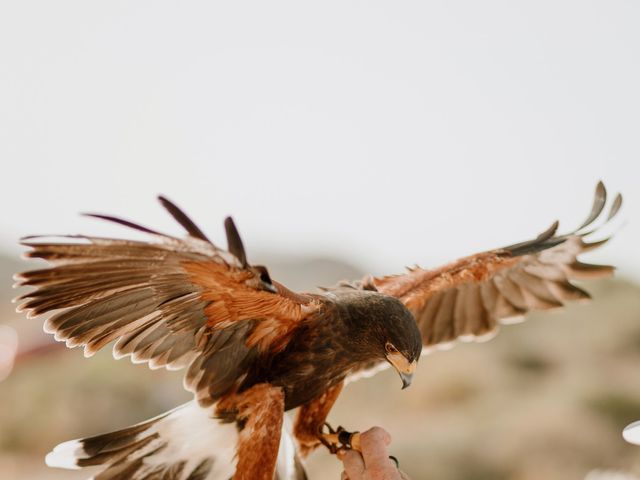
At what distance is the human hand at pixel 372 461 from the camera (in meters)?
4.33

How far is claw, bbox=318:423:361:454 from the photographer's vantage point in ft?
15.0

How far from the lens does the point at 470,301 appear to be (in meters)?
6.08

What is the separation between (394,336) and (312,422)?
1025 millimetres

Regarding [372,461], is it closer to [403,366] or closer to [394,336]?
[403,366]

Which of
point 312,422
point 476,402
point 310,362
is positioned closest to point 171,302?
point 310,362

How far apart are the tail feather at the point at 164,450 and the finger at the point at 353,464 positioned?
67 cm

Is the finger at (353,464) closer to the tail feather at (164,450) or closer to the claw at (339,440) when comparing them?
the claw at (339,440)

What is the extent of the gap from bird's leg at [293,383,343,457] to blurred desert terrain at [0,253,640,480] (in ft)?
21.9

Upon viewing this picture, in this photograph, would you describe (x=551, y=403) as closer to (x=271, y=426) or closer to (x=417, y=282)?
(x=417, y=282)

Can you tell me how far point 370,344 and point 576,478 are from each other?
25.2 feet

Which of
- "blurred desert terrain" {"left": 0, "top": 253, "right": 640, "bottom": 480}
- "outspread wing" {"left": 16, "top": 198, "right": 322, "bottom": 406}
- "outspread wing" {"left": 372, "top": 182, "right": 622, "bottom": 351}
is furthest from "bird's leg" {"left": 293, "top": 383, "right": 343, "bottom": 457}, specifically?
"blurred desert terrain" {"left": 0, "top": 253, "right": 640, "bottom": 480}

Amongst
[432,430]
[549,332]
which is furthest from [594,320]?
[432,430]

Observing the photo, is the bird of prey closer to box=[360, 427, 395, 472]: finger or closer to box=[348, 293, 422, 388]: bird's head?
box=[348, 293, 422, 388]: bird's head

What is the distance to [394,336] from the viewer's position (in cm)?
429
